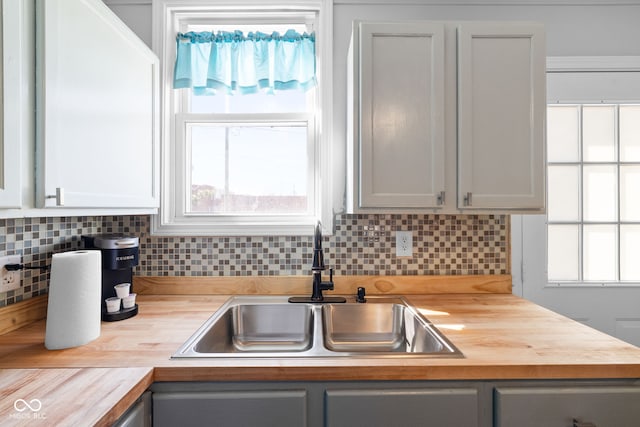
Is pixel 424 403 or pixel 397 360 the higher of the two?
pixel 397 360

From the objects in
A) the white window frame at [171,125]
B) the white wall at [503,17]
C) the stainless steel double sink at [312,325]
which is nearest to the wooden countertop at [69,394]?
the stainless steel double sink at [312,325]

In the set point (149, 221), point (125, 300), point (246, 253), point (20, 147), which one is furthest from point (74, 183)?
point (246, 253)

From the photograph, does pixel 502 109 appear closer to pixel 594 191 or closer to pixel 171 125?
pixel 594 191

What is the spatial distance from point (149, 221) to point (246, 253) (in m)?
0.53

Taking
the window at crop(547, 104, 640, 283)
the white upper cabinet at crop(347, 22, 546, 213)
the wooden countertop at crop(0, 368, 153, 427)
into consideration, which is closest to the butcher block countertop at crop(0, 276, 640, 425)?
the wooden countertop at crop(0, 368, 153, 427)

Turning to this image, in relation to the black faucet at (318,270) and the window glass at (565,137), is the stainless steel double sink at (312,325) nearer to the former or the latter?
the black faucet at (318,270)

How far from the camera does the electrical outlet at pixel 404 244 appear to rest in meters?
1.77

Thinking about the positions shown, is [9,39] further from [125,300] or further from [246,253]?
[246,253]

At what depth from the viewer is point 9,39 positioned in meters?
0.85

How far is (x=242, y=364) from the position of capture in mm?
967

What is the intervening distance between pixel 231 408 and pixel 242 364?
0.12m

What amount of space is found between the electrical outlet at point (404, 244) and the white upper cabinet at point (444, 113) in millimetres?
361

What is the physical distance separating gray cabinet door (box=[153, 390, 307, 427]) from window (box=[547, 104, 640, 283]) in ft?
5.48

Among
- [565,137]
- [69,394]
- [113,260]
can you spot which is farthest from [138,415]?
[565,137]
